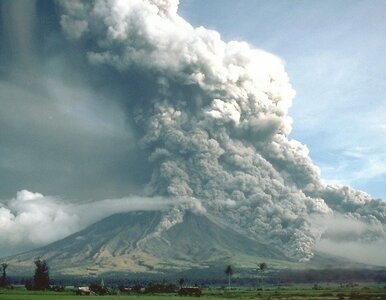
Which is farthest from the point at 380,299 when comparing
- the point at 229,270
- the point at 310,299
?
the point at 229,270

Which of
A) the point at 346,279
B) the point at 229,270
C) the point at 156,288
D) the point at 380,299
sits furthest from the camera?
the point at 229,270

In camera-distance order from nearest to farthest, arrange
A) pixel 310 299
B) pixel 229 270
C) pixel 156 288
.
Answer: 1. pixel 310 299
2. pixel 156 288
3. pixel 229 270

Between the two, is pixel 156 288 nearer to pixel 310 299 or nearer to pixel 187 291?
pixel 187 291

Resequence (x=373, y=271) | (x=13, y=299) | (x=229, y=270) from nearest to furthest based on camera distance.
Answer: (x=13, y=299) → (x=373, y=271) → (x=229, y=270)

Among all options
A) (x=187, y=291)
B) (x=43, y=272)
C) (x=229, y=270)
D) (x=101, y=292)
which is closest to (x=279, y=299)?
(x=187, y=291)

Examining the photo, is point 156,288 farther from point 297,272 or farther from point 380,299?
point 380,299

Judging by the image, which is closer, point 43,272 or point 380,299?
point 380,299

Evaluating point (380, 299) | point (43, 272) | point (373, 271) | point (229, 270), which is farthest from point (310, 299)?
point (229, 270)

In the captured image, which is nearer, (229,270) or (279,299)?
(279,299)

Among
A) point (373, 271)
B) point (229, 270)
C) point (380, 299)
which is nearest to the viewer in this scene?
point (380, 299)
